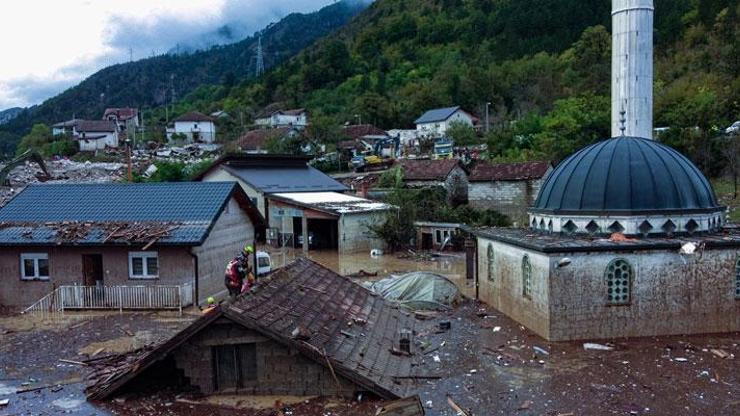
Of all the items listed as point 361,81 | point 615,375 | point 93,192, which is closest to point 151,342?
point 93,192

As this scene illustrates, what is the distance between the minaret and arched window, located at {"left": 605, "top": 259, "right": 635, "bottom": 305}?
11514 millimetres

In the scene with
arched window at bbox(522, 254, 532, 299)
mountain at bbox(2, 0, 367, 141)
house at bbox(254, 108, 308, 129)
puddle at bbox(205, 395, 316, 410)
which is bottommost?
puddle at bbox(205, 395, 316, 410)

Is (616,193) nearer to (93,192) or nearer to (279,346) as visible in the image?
(279,346)

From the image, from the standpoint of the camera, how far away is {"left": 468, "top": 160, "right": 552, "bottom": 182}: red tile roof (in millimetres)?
38647

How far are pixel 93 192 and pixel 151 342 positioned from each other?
9.82m

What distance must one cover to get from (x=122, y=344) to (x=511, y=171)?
30.1 meters

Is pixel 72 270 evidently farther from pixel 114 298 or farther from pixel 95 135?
pixel 95 135

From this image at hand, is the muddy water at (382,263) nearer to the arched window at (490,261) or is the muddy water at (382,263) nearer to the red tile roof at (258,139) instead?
the arched window at (490,261)

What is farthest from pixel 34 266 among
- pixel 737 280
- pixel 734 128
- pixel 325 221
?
pixel 734 128

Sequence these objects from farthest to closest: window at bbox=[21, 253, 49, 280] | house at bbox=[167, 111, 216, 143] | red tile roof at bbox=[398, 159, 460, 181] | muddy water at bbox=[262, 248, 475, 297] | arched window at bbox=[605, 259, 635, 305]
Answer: house at bbox=[167, 111, 216, 143] < red tile roof at bbox=[398, 159, 460, 181] < muddy water at bbox=[262, 248, 475, 297] < window at bbox=[21, 253, 49, 280] < arched window at bbox=[605, 259, 635, 305]

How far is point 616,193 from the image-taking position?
642 inches

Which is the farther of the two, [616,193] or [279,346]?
[616,193]

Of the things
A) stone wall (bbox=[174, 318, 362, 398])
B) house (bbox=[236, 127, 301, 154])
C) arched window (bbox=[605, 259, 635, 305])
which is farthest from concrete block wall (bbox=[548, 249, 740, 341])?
house (bbox=[236, 127, 301, 154])

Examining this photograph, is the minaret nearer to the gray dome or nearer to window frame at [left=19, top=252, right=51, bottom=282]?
the gray dome
